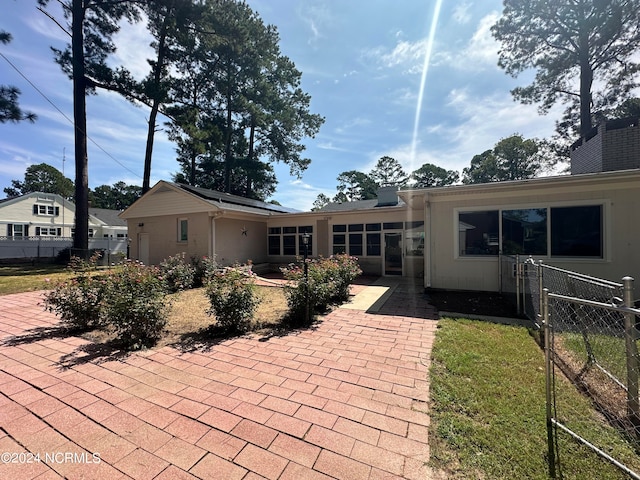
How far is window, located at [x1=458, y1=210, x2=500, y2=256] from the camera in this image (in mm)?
7328

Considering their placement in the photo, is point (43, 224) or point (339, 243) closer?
point (339, 243)

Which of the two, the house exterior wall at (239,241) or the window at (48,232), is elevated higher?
the window at (48,232)

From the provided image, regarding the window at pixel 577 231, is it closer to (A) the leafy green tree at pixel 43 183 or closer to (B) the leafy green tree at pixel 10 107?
(B) the leafy green tree at pixel 10 107

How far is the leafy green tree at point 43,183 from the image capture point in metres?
42.4

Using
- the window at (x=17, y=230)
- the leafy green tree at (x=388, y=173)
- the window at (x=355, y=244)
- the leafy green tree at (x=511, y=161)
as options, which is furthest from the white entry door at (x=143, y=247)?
the leafy green tree at (x=511, y=161)

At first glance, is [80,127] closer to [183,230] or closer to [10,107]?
[10,107]

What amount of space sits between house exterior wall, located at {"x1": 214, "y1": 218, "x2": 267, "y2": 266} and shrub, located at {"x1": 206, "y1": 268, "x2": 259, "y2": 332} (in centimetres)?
710

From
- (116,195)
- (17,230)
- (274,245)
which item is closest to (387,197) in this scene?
(274,245)

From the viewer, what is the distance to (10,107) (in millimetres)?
14102

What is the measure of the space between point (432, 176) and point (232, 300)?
44121 mm

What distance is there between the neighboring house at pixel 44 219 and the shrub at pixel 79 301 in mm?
29260

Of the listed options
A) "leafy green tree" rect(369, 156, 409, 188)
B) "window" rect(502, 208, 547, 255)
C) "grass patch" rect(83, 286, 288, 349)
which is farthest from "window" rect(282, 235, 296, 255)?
"leafy green tree" rect(369, 156, 409, 188)

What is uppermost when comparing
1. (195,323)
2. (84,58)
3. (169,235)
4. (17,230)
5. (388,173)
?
(388,173)

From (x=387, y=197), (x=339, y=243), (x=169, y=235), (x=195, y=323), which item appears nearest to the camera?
(x=195, y=323)
